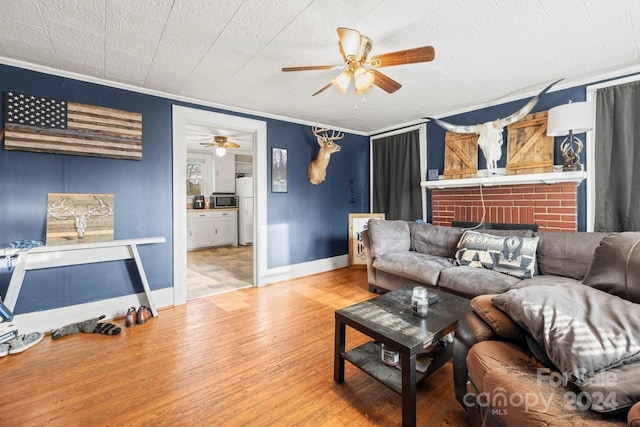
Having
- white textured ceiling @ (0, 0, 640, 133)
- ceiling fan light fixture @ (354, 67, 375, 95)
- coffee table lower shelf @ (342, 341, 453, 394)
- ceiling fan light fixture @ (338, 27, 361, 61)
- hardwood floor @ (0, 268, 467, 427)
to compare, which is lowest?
hardwood floor @ (0, 268, 467, 427)

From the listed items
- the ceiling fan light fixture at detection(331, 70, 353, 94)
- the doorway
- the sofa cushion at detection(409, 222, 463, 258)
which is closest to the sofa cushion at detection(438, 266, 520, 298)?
the sofa cushion at detection(409, 222, 463, 258)

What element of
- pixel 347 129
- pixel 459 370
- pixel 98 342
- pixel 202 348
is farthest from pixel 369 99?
pixel 98 342

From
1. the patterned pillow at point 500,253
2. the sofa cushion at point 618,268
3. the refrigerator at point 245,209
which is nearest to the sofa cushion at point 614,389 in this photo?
the sofa cushion at point 618,268

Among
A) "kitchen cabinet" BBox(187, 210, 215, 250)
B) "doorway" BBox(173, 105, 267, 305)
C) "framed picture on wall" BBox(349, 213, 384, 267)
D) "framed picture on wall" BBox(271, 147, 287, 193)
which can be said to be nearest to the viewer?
"doorway" BBox(173, 105, 267, 305)

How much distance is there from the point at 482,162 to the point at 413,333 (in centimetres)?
292

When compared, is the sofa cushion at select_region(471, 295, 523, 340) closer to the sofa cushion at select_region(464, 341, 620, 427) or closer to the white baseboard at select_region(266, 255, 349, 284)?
the sofa cushion at select_region(464, 341, 620, 427)

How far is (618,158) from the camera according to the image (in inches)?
105

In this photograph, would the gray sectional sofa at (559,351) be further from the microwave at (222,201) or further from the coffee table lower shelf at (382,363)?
the microwave at (222,201)

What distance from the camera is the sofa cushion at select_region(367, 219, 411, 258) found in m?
3.49

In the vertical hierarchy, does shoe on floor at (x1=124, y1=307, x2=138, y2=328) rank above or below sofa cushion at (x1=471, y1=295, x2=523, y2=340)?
below

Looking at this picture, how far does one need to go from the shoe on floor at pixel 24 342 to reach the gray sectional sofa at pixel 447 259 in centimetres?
328

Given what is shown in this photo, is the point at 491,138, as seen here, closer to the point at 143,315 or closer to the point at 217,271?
the point at 143,315

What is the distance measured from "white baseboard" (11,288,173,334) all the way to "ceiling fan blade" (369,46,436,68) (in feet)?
10.4

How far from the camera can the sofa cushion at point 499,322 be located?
1.35 meters
